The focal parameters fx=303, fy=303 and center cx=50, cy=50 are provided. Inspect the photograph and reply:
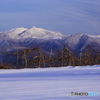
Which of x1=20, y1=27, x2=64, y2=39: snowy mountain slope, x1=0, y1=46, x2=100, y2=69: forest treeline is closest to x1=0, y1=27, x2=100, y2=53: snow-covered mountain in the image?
x1=20, y1=27, x2=64, y2=39: snowy mountain slope

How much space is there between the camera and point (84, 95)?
148 inches

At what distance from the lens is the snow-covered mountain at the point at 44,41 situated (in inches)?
1941

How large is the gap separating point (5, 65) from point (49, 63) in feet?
5.26

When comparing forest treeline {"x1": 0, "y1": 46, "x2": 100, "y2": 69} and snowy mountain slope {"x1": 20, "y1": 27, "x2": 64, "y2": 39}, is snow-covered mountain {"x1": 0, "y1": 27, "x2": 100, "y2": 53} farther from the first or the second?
forest treeline {"x1": 0, "y1": 46, "x2": 100, "y2": 69}

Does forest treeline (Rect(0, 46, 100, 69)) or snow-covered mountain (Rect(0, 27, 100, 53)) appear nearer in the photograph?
forest treeline (Rect(0, 46, 100, 69))

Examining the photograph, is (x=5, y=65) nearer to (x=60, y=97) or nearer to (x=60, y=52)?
(x=60, y=52)

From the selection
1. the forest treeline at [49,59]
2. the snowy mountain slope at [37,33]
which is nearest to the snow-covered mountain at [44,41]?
the snowy mountain slope at [37,33]

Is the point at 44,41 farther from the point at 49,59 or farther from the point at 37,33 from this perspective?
the point at 49,59

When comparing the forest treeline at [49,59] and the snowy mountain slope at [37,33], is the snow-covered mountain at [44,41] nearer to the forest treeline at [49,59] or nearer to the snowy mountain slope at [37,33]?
the snowy mountain slope at [37,33]

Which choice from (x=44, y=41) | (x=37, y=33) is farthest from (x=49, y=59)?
(x=37, y=33)

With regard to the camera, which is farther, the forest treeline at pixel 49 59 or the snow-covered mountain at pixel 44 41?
the snow-covered mountain at pixel 44 41

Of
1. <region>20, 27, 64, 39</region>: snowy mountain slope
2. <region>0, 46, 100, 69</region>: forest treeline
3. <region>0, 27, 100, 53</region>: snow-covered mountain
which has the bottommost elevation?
<region>0, 46, 100, 69</region>: forest treeline

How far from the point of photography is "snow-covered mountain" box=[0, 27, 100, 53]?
162ft

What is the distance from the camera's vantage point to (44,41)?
63.6m
